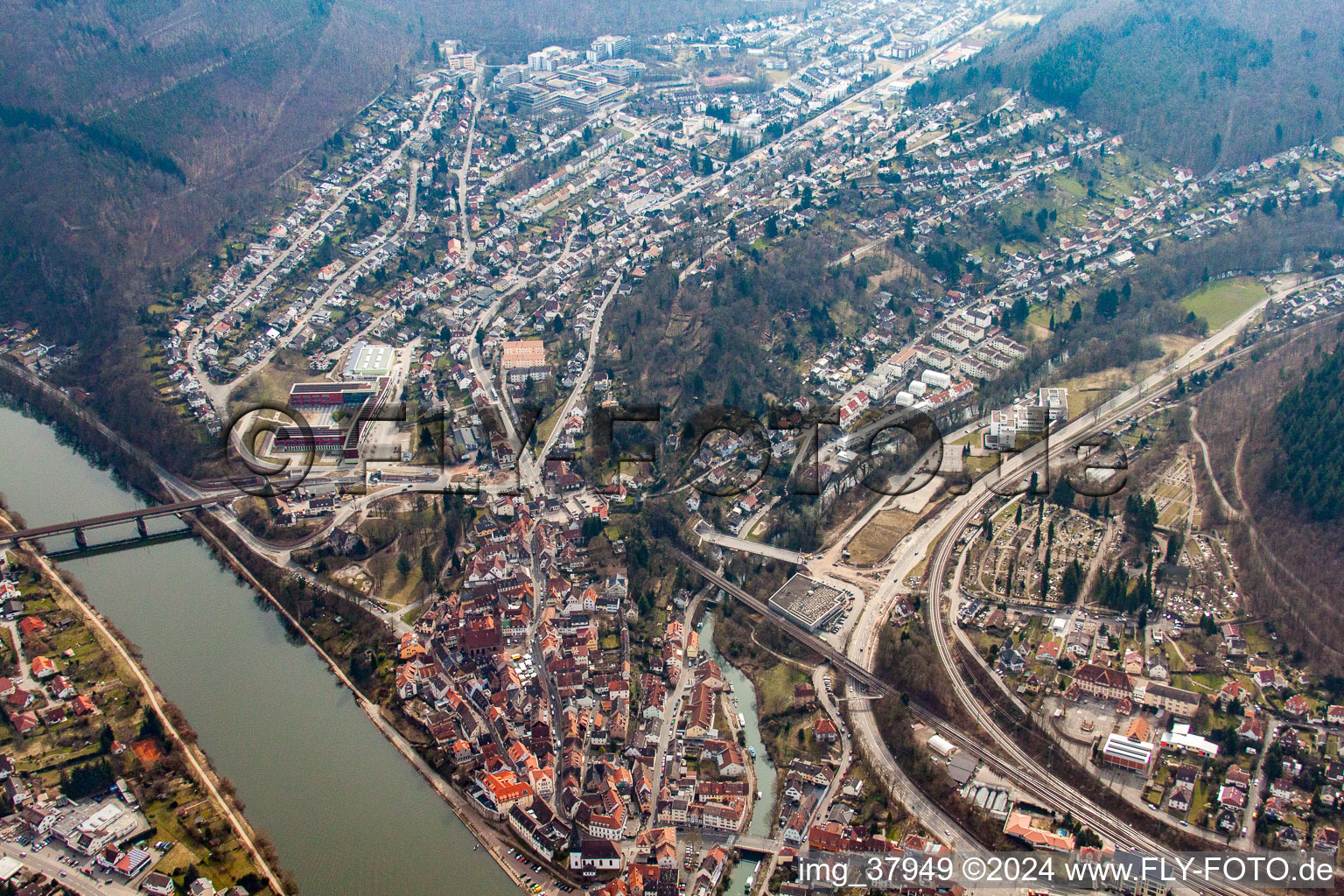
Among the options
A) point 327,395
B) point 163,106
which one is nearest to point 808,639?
point 327,395

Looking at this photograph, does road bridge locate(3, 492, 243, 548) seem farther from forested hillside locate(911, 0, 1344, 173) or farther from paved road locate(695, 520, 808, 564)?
forested hillside locate(911, 0, 1344, 173)

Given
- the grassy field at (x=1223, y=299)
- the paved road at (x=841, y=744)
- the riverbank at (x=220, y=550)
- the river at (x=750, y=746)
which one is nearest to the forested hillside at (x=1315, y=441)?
the grassy field at (x=1223, y=299)

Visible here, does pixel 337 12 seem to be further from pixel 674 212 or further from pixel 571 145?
pixel 674 212


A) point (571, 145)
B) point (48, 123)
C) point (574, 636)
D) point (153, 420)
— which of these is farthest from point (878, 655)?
point (48, 123)

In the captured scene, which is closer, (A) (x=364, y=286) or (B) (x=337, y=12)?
(A) (x=364, y=286)

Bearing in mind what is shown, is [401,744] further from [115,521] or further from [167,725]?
[115,521]

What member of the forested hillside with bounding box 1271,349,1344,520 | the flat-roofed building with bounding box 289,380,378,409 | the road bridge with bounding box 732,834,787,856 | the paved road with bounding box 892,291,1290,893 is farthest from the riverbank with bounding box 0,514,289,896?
the forested hillside with bounding box 1271,349,1344,520
